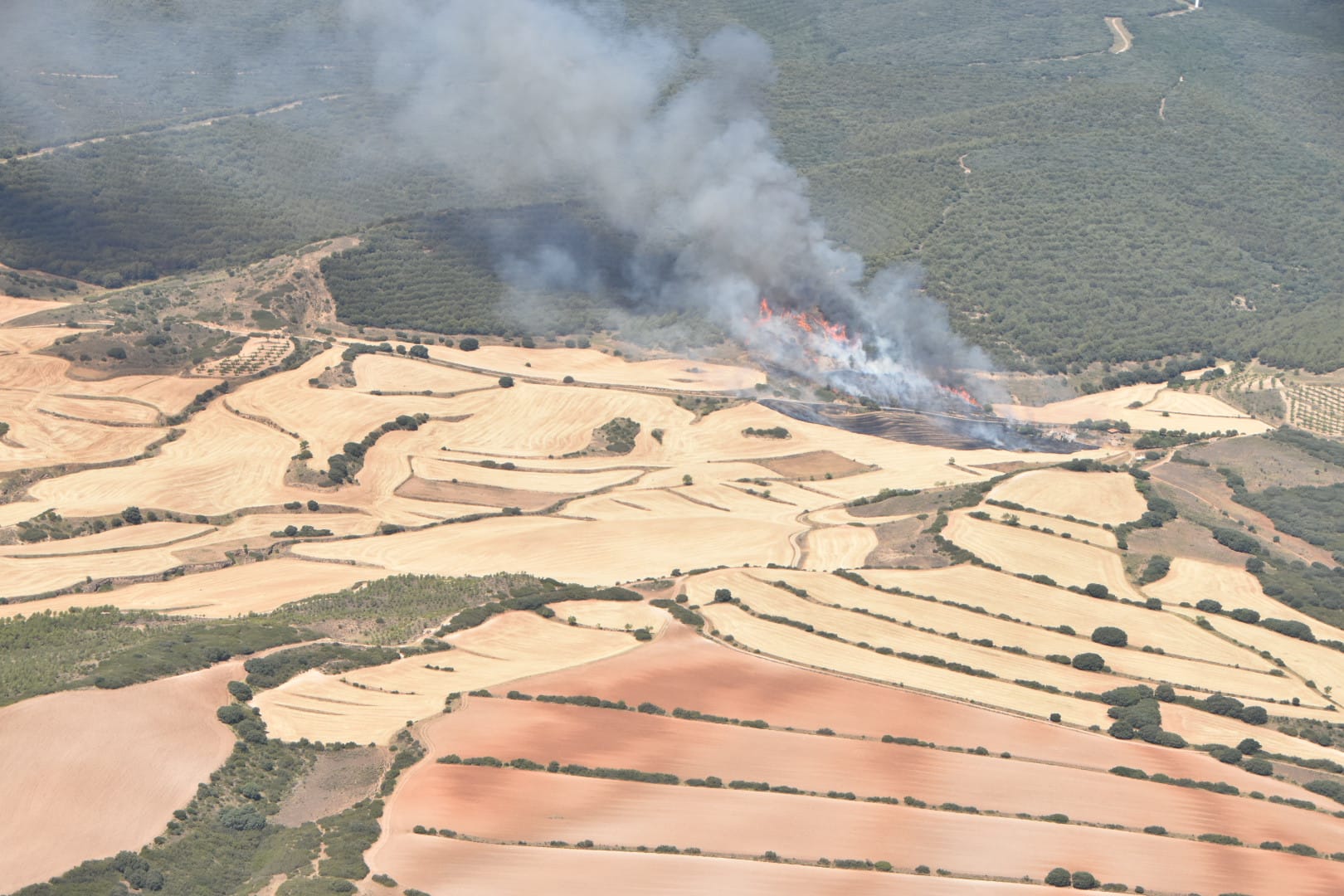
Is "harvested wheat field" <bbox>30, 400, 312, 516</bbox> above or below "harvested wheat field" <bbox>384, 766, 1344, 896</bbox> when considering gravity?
below

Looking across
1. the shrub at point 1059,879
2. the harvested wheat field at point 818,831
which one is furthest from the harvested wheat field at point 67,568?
the shrub at point 1059,879

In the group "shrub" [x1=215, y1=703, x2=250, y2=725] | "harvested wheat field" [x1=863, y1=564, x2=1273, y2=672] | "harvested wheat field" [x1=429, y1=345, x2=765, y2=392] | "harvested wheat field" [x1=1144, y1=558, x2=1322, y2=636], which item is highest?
"shrub" [x1=215, y1=703, x2=250, y2=725]

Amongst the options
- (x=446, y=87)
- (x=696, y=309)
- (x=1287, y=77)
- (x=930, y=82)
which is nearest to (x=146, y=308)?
(x=696, y=309)

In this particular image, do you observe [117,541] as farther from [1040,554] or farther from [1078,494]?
[1078,494]

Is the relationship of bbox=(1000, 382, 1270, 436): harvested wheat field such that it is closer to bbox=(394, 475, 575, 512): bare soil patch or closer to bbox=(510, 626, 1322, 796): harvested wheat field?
bbox=(394, 475, 575, 512): bare soil patch

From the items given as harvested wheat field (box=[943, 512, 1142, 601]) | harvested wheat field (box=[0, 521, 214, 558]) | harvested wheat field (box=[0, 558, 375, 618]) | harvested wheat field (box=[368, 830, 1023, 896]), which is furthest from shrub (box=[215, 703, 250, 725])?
harvested wheat field (box=[943, 512, 1142, 601])

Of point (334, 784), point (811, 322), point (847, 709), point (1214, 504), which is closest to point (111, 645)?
point (334, 784)

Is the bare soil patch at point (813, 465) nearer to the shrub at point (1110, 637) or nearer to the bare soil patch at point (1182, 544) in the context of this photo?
the bare soil patch at point (1182, 544)
